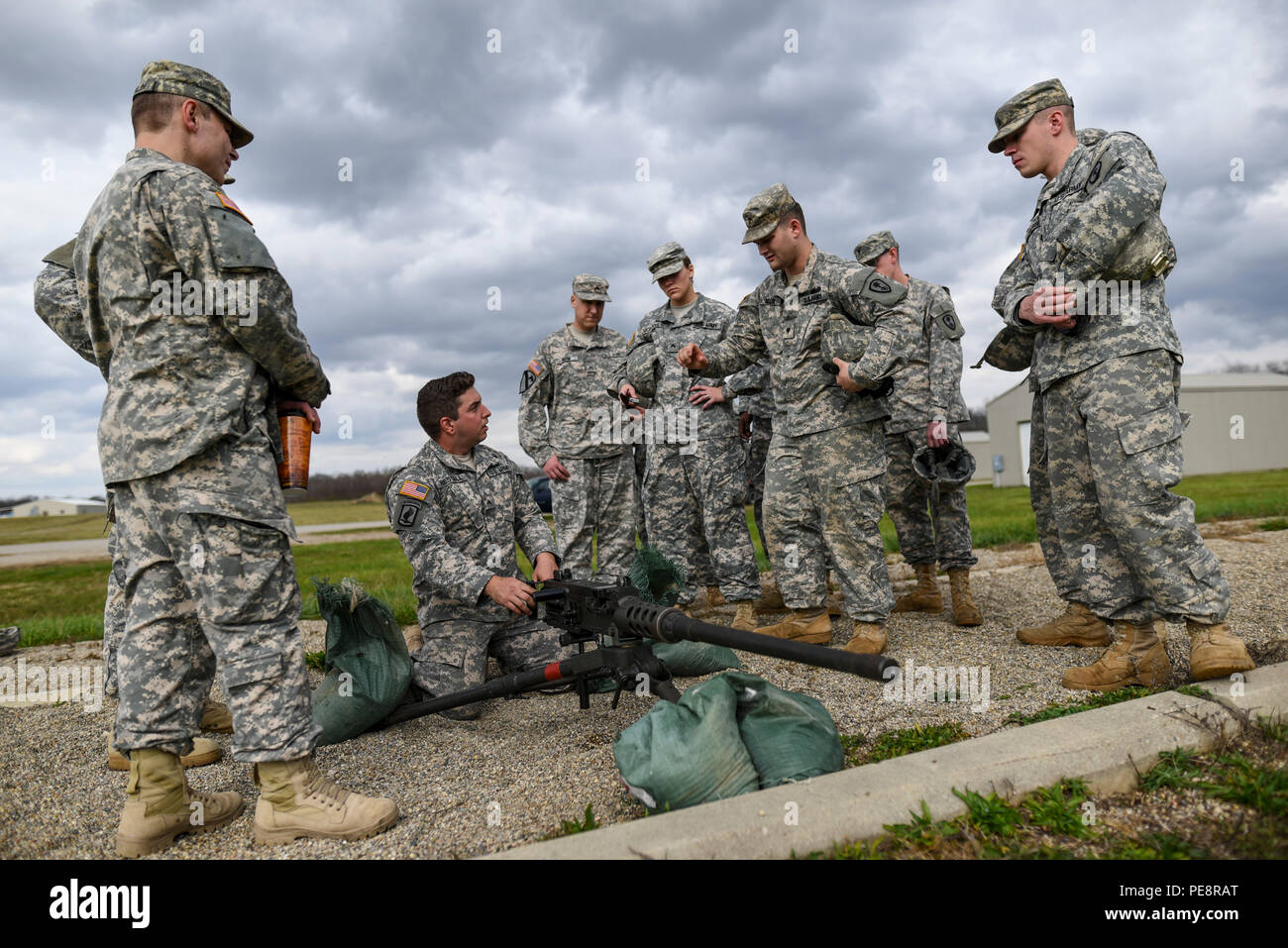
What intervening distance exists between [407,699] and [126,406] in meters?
2.00

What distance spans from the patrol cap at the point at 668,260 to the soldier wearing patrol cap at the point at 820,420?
1.38 meters

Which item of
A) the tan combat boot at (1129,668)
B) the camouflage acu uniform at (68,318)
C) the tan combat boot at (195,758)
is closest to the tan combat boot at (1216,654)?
the tan combat boot at (1129,668)

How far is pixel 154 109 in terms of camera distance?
8.71ft

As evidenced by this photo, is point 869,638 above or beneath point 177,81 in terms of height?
beneath

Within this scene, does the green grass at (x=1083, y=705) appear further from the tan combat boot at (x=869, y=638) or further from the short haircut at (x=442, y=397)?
the short haircut at (x=442, y=397)

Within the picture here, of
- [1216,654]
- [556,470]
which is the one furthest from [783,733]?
[556,470]

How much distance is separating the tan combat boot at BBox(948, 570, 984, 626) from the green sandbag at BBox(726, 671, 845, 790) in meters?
2.64

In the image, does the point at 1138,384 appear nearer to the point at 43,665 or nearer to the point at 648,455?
the point at 648,455

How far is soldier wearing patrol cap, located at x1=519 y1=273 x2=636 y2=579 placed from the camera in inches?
239

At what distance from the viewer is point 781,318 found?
464 cm

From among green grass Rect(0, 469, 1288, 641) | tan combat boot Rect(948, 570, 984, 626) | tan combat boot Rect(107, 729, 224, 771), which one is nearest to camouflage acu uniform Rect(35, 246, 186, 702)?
tan combat boot Rect(107, 729, 224, 771)

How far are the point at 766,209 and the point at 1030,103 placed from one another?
4.37 ft

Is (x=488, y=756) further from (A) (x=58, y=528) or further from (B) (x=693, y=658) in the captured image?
(A) (x=58, y=528)
